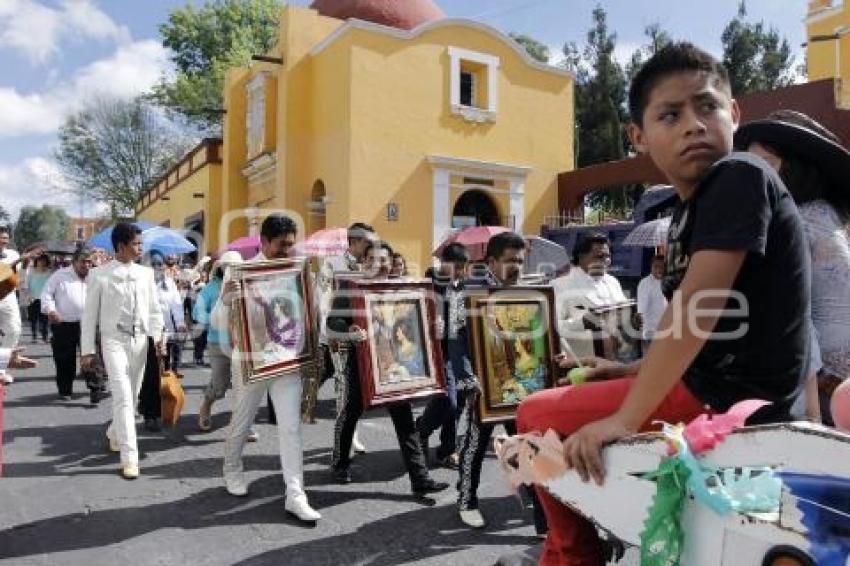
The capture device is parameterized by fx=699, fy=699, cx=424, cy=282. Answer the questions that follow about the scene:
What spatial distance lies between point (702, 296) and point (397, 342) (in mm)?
3760

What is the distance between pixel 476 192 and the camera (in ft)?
64.7

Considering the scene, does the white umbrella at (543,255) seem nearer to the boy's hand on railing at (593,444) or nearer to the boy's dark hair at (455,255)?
the boy's dark hair at (455,255)

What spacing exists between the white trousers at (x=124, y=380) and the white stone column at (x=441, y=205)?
41.2 ft

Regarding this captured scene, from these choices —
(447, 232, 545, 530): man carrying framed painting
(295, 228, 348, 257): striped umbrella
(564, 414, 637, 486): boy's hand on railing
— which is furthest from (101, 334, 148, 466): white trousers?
(564, 414, 637, 486): boy's hand on railing

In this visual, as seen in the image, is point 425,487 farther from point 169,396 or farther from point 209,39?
point 209,39

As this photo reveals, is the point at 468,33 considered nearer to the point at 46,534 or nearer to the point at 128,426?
the point at 128,426

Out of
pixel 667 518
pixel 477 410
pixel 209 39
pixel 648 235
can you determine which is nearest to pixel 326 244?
pixel 648 235

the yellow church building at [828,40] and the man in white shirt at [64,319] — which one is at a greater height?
the yellow church building at [828,40]

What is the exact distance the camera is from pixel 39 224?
67.0 m

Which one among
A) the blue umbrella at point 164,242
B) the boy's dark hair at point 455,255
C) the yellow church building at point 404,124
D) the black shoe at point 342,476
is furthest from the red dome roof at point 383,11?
the black shoe at point 342,476

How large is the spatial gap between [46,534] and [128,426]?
144 cm

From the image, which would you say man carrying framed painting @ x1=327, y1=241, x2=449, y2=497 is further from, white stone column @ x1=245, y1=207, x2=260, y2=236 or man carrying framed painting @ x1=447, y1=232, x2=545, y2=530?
white stone column @ x1=245, y1=207, x2=260, y2=236

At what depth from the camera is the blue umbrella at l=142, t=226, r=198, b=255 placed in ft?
45.3

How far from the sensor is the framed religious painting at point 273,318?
475cm
